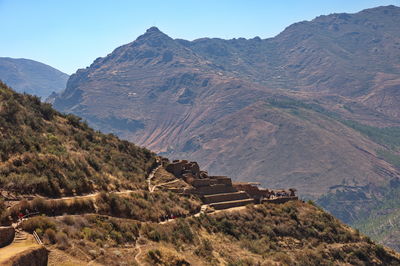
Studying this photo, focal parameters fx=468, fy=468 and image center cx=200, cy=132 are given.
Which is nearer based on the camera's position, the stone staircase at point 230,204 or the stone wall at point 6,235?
the stone wall at point 6,235

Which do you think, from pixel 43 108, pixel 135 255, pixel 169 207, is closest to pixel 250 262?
pixel 169 207

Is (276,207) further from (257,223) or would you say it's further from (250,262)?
(250,262)

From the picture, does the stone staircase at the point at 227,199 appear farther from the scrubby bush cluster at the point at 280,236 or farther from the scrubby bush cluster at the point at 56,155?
the scrubby bush cluster at the point at 56,155

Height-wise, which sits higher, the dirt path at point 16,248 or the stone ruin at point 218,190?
the dirt path at point 16,248

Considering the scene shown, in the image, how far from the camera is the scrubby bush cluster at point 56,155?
37.2 m

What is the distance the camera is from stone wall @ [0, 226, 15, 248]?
2542cm

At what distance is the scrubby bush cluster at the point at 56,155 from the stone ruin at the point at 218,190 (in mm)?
4497

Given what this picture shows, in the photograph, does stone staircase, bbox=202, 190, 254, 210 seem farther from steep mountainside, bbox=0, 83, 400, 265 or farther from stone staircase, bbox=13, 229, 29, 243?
stone staircase, bbox=13, 229, 29, 243

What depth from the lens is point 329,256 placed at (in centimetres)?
5238

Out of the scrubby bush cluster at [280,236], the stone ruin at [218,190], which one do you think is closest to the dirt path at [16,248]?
the scrubby bush cluster at [280,236]

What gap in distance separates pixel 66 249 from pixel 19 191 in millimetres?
9492

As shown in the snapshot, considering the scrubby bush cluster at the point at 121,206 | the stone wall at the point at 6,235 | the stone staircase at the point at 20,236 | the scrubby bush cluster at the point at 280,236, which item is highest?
the stone wall at the point at 6,235

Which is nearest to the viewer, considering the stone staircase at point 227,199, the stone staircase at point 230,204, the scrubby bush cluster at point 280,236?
the scrubby bush cluster at point 280,236

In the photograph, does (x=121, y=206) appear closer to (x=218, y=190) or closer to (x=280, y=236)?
(x=218, y=190)
